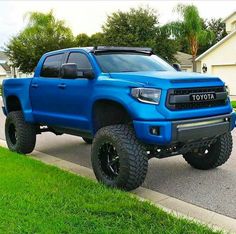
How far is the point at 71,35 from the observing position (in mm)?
46250

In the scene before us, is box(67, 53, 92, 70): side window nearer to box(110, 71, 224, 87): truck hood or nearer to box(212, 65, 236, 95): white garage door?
box(110, 71, 224, 87): truck hood

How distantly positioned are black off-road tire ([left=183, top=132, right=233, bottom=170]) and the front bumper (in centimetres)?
88

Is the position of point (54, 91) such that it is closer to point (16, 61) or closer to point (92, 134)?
point (92, 134)

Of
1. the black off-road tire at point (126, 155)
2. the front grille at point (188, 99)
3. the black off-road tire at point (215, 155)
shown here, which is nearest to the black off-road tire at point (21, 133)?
the black off-road tire at point (126, 155)

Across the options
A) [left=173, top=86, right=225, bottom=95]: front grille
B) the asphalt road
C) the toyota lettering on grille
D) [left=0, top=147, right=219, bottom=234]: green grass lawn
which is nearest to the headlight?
[left=173, top=86, right=225, bottom=95]: front grille

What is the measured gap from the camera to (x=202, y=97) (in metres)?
5.29

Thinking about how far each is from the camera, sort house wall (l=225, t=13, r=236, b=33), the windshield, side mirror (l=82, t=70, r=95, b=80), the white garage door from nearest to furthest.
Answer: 1. side mirror (l=82, t=70, r=95, b=80)
2. the windshield
3. the white garage door
4. house wall (l=225, t=13, r=236, b=33)

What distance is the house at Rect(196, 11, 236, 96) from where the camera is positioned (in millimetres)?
26547

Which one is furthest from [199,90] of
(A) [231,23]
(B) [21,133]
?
(A) [231,23]

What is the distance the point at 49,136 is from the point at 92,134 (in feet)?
14.7

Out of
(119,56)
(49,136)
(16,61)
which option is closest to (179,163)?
(119,56)

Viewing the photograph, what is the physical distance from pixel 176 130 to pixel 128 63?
1710 mm

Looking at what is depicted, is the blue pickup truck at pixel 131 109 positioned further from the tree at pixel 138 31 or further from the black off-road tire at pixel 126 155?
the tree at pixel 138 31

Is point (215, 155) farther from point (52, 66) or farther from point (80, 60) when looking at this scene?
point (52, 66)
